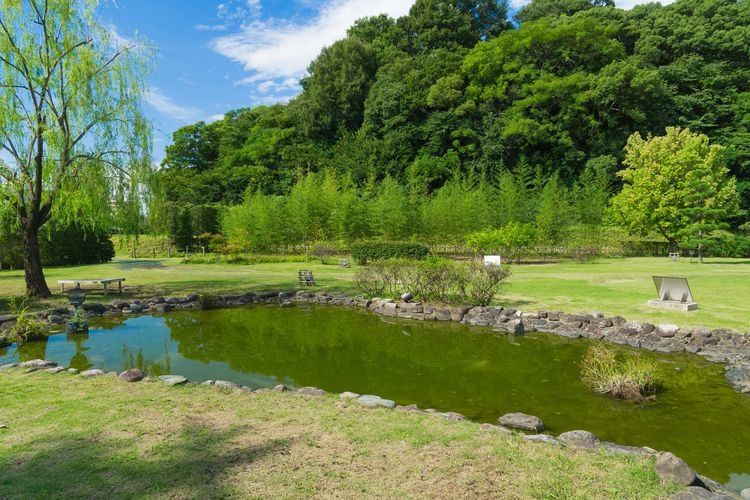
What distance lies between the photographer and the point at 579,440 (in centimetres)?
362

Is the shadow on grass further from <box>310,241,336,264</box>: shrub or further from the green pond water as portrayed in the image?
<box>310,241,336,264</box>: shrub

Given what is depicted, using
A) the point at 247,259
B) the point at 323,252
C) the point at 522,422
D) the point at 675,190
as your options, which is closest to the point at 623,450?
the point at 522,422

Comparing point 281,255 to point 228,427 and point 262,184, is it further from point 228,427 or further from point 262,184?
point 228,427

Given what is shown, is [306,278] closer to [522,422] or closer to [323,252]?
[323,252]

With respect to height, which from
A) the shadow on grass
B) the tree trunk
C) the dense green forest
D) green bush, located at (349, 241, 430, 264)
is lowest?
the shadow on grass

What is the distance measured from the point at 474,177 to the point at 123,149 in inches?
1152

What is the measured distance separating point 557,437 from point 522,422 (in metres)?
0.55

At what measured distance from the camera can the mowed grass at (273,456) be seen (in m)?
2.75

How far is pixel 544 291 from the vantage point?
11.8m

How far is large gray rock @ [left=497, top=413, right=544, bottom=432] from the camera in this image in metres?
4.25

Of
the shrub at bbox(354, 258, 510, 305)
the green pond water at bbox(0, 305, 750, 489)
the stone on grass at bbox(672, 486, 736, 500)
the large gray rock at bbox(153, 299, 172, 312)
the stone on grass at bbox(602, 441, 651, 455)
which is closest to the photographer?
the stone on grass at bbox(672, 486, 736, 500)

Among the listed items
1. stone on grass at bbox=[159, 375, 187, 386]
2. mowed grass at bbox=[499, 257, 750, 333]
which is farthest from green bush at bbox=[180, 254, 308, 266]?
stone on grass at bbox=[159, 375, 187, 386]

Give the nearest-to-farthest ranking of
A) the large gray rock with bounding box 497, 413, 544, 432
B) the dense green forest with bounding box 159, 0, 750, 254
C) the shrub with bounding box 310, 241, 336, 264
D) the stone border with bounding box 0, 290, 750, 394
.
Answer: the large gray rock with bounding box 497, 413, 544, 432
the stone border with bounding box 0, 290, 750, 394
the shrub with bounding box 310, 241, 336, 264
the dense green forest with bounding box 159, 0, 750, 254

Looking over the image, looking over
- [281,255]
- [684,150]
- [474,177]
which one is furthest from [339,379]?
[474,177]
